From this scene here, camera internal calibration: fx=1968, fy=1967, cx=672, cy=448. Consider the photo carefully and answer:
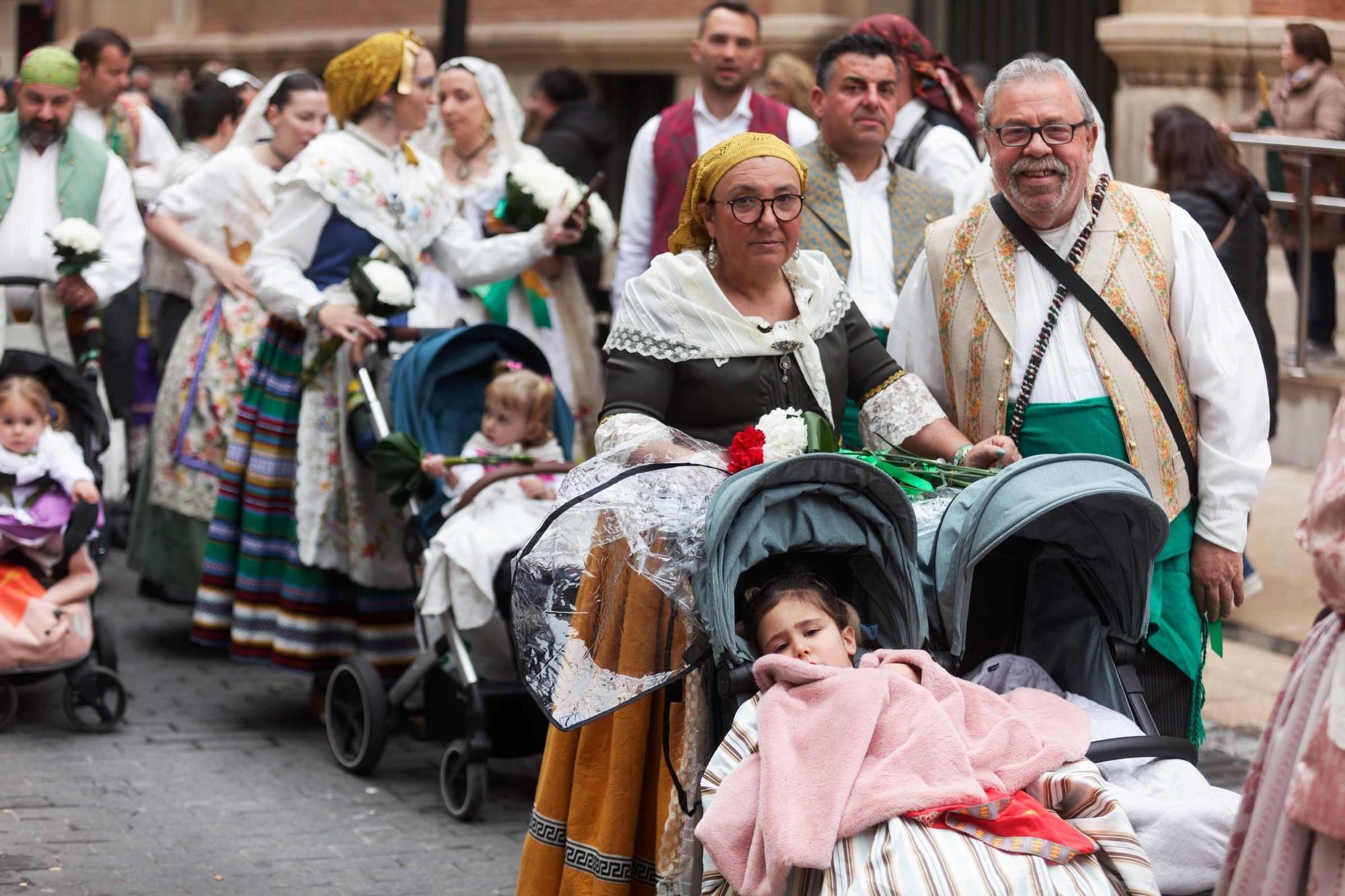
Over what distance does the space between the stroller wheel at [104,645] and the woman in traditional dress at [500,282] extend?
5.47ft

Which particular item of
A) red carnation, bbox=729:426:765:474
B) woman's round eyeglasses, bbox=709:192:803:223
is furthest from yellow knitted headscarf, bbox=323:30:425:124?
red carnation, bbox=729:426:765:474

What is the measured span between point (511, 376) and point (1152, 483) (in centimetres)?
245

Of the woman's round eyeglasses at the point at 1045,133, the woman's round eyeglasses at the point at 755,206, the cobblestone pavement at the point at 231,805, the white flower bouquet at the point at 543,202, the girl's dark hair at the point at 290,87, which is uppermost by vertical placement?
the woman's round eyeglasses at the point at 1045,133

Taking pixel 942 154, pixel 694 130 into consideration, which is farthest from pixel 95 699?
pixel 942 154

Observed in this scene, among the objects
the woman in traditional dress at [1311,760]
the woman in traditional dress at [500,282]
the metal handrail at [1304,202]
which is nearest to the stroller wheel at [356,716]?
the woman in traditional dress at [500,282]

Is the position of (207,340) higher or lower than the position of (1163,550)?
lower

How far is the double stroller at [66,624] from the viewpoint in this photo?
21.8 ft

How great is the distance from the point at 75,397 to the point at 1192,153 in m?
4.39

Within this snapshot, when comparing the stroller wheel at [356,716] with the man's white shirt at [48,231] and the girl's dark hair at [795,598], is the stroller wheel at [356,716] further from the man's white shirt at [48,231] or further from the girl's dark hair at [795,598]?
the girl's dark hair at [795,598]

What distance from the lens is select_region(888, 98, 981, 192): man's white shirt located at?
7184mm

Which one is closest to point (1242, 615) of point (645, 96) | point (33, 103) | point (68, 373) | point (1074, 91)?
point (1074, 91)

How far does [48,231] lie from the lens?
25.5 feet

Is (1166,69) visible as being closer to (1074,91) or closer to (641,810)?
(1074,91)

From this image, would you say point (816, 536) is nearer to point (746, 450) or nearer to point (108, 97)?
point (746, 450)
